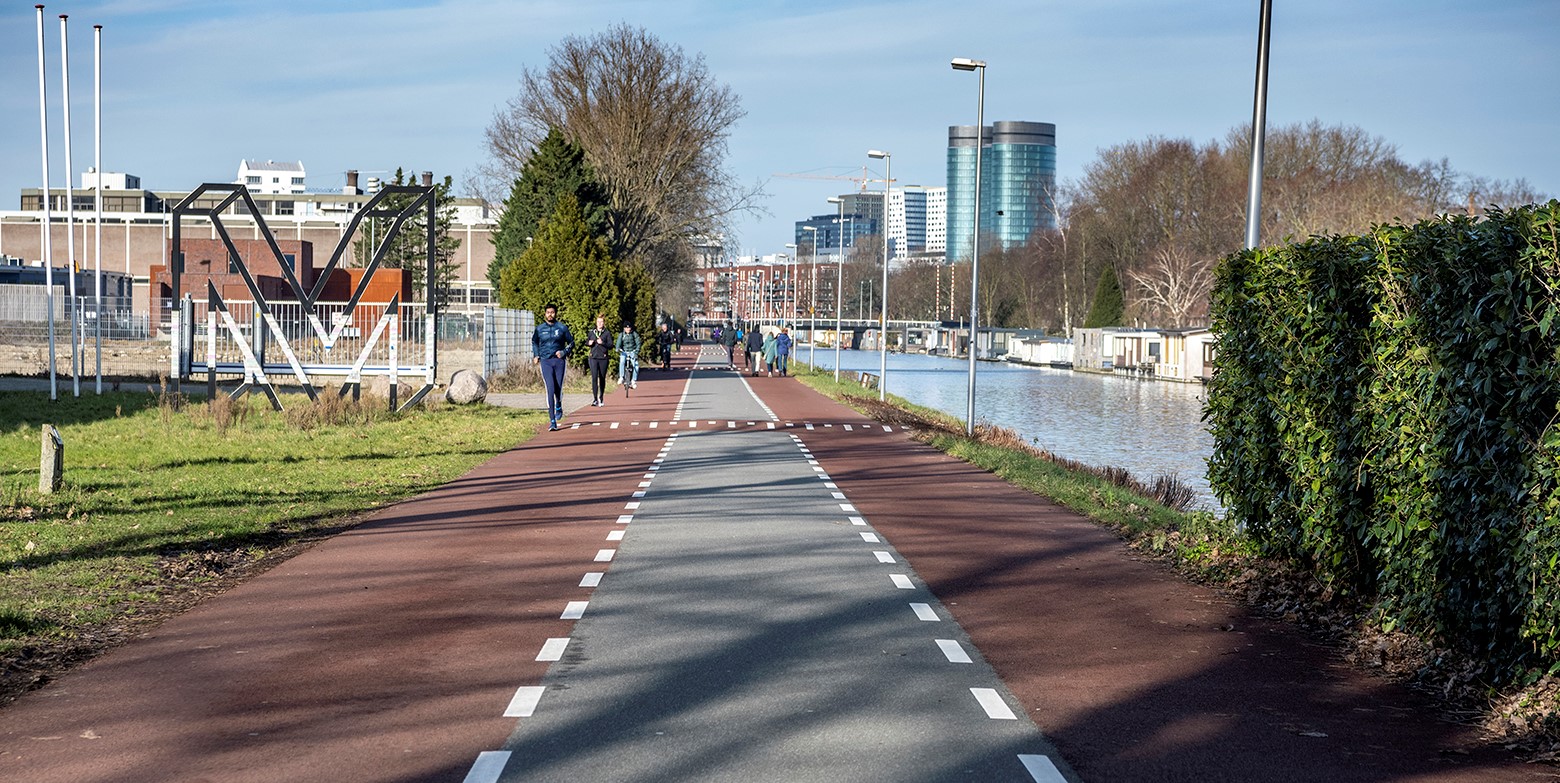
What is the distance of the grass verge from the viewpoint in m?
8.70

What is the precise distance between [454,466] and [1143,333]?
72.2 meters

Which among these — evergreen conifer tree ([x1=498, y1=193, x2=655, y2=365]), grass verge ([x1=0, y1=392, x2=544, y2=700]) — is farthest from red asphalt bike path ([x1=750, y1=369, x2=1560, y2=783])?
evergreen conifer tree ([x1=498, y1=193, x2=655, y2=365])

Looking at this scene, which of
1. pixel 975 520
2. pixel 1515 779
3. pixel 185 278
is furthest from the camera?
pixel 185 278

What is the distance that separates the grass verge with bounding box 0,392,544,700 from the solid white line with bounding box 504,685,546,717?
88.4 inches

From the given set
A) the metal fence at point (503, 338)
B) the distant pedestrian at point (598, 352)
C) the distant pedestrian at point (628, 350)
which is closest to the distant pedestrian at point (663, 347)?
the metal fence at point (503, 338)

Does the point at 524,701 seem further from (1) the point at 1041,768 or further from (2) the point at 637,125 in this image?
(2) the point at 637,125

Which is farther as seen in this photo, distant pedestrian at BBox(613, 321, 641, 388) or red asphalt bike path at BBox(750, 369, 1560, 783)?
distant pedestrian at BBox(613, 321, 641, 388)

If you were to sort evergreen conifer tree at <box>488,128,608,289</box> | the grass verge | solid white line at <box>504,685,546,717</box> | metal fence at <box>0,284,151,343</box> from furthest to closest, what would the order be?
evergreen conifer tree at <box>488,128,608,289</box>
metal fence at <box>0,284,151,343</box>
the grass verge
solid white line at <box>504,685,546,717</box>

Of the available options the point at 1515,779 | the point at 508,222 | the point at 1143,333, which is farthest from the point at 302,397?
the point at 1143,333

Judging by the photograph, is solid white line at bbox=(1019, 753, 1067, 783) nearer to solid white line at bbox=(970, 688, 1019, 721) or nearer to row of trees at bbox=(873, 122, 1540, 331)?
solid white line at bbox=(970, 688, 1019, 721)

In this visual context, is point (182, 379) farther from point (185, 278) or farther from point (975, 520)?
point (185, 278)

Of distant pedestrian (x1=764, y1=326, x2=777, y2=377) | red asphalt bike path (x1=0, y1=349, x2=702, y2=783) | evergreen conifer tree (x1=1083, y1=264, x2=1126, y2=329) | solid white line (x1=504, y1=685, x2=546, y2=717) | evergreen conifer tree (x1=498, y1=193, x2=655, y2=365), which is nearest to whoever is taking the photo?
red asphalt bike path (x1=0, y1=349, x2=702, y2=783)

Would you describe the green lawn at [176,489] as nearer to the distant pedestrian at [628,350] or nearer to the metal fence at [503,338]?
the distant pedestrian at [628,350]

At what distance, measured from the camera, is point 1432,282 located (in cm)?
Result: 757
